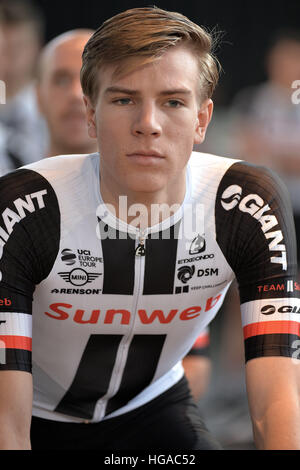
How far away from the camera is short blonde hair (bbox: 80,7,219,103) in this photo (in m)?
2.05

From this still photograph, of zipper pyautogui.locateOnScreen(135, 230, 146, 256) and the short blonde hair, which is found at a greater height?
the short blonde hair

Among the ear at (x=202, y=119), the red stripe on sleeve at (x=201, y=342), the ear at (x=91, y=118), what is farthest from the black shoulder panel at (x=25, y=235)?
the red stripe on sleeve at (x=201, y=342)

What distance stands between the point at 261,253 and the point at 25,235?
0.68 metres

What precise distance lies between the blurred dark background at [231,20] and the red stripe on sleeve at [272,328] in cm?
453

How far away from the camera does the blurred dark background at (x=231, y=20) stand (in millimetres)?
6555

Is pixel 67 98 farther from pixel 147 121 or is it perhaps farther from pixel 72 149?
pixel 147 121

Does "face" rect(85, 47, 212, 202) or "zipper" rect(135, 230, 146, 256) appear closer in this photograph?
"face" rect(85, 47, 212, 202)

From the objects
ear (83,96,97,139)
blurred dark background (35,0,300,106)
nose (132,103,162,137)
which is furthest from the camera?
blurred dark background (35,0,300,106)

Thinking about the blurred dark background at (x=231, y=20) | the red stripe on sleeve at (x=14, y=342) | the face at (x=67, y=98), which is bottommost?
the red stripe on sleeve at (x=14, y=342)

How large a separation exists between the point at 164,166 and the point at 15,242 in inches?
18.2

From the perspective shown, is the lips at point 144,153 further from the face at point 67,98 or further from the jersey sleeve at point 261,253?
the face at point 67,98

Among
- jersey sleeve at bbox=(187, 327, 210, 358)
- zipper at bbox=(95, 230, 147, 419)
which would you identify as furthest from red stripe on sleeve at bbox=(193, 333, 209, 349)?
zipper at bbox=(95, 230, 147, 419)

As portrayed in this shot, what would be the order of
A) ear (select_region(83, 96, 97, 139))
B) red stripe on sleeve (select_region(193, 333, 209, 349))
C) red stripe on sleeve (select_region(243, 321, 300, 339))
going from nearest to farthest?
red stripe on sleeve (select_region(243, 321, 300, 339))
ear (select_region(83, 96, 97, 139))
red stripe on sleeve (select_region(193, 333, 209, 349))

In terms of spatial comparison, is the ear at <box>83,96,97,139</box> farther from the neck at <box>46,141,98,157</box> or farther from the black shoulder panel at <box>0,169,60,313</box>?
the neck at <box>46,141,98,157</box>
